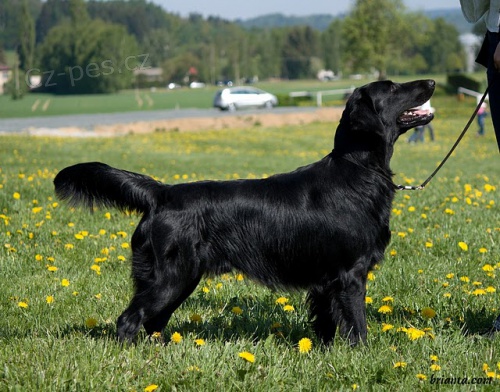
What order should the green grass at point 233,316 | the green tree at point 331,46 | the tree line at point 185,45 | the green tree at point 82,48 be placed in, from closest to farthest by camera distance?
the green grass at point 233,316
the tree line at point 185,45
the green tree at point 82,48
the green tree at point 331,46

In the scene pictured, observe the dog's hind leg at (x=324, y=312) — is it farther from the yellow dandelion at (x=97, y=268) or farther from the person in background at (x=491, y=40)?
the yellow dandelion at (x=97, y=268)

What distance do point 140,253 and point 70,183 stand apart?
1.97 ft

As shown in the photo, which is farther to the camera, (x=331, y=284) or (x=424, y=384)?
(x=331, y=284)

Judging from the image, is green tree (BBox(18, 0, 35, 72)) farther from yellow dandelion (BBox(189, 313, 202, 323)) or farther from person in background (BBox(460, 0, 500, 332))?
person in background (BBox(460, 0, 500, 332))

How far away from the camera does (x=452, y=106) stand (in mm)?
47094

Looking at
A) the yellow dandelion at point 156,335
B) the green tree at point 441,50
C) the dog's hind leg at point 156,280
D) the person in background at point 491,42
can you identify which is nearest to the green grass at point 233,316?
the yellow dandelion at point 156,335

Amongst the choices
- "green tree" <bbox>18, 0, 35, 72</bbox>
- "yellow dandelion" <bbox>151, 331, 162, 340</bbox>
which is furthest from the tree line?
"yellow dandelion" <bbox>151, 331, 162, 340</bbox>

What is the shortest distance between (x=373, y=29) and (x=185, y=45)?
23221mm

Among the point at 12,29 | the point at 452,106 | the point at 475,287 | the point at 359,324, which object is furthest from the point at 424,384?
the point at 452,106

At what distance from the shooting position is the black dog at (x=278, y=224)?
12.1ft

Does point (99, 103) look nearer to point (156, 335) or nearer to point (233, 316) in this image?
point (233, 316)

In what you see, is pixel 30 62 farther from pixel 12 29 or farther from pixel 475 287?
pixel 475 287

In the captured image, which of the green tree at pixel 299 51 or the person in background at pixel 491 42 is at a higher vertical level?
the person in background at pixel 491 42

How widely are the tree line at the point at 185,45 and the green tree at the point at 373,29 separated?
0.26ft
